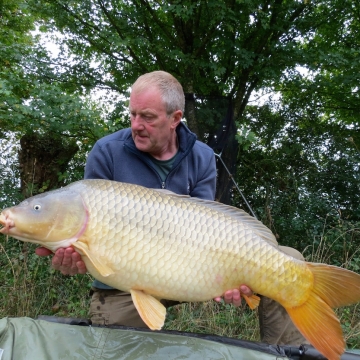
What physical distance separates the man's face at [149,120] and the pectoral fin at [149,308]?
654 mm

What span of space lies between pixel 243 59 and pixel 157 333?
2.93 meters

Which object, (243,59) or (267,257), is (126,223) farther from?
(243,59)

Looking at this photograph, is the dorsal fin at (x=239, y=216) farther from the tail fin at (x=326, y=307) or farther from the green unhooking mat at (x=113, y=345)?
the green unhooking mat at (x=113, y=345)

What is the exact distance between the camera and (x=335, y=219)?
3.99m

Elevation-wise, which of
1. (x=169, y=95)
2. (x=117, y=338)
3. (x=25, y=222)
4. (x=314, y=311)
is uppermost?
(x=169, y=95)

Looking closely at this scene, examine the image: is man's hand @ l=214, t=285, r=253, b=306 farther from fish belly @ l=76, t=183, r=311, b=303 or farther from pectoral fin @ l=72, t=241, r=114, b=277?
pectoral fin @ l=72, t=241, r=114, b=277

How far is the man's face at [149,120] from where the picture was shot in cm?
171

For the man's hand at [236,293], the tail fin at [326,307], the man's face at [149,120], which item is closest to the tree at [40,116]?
the man's face at [149,120]

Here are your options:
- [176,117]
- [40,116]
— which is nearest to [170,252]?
[176,117]

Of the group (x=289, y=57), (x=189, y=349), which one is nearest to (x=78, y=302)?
(x=189, y=349)

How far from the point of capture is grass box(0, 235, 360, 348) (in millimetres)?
2436

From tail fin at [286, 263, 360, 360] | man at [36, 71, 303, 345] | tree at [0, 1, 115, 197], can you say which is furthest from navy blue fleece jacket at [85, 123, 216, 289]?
tree at [0, 1, 115, 197]

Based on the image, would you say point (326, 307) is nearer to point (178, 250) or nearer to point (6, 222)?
point (178, 250)

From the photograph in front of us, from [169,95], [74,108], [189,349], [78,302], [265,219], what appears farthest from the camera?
[265,219]
